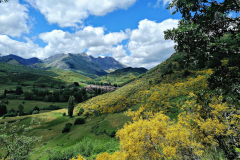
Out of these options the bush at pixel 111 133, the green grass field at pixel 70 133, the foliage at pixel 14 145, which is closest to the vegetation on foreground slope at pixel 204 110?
the foliage at pixel 14 145

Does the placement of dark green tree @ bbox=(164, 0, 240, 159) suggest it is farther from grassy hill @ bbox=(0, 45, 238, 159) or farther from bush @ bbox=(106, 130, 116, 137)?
bush @ bbox=(106, 130, 116, 137)

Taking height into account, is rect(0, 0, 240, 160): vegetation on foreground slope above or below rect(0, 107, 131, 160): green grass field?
above

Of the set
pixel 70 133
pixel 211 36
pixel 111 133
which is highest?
pixel 211 36

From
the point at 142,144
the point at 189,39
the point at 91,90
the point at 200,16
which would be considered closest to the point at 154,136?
the point at 142,144

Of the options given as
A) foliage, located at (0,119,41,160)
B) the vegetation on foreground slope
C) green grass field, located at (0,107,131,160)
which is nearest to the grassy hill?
green grass field, located at (0,107,131,160)

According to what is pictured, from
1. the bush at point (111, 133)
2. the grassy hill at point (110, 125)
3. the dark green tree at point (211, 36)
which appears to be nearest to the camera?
the dark green tree at point (211, 36)

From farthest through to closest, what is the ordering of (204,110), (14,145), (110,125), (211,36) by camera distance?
(110,125) < (204,110) < (14,145) < (211,36)

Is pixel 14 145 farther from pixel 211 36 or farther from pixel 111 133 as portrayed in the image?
pixel 111 133

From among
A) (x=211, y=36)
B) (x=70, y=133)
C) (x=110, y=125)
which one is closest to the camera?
(x=211, y=36)

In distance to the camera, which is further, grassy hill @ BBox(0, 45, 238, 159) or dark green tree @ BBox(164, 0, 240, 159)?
grassy hill @ BBox(0, 45, 238, 159)

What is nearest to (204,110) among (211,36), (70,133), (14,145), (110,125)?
(211,36)

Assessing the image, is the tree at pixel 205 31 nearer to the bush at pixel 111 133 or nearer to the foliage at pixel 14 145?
the foliage at pixel 14 145

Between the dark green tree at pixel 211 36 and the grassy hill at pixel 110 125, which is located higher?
the dark green tree at pixel 211 36

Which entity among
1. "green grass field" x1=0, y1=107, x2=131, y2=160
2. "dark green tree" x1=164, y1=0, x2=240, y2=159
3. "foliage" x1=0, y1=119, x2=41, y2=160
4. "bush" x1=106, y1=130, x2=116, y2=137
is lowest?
"green grass field" x1=0, y1=107, x2=131, y2=160
